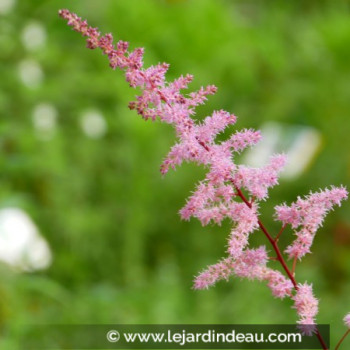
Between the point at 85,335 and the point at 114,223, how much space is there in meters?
1.28

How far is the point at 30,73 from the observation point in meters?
3.38

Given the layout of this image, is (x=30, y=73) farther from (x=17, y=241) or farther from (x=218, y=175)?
(x=218, y=175)

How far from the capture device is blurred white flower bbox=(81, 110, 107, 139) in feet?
11.8

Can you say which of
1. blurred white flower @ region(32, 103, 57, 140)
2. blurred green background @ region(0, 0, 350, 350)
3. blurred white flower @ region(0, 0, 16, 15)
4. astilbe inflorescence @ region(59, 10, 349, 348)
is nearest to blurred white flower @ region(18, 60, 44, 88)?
blurred green background @ region(0, 0, 350, 350)

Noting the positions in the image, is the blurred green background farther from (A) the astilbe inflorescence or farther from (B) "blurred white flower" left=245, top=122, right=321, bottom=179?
(A) the astilbe inflorescence

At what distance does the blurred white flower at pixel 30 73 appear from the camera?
10.9 feet

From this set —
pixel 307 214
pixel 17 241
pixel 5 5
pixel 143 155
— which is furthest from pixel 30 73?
pixel 307 214

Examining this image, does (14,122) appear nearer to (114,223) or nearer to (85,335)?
(114,223)

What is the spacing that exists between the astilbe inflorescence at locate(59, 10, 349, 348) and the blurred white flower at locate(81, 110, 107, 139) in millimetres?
3033

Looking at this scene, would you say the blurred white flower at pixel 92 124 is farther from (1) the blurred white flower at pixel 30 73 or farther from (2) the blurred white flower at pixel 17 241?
(2) the blurred white flower at pixel 17 241

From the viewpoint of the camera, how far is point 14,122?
3.44 meters

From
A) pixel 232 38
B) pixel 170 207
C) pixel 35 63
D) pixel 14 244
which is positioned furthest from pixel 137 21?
pixel 14 244

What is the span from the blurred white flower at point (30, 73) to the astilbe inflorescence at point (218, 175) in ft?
9.10

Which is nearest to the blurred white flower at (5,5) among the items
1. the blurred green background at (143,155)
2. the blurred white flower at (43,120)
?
the blurred green background at (143,155)
